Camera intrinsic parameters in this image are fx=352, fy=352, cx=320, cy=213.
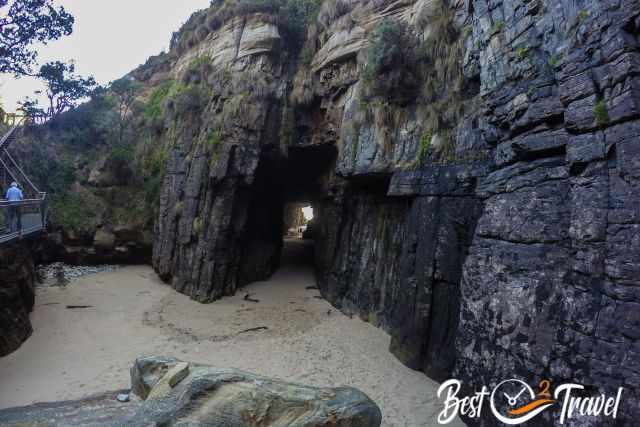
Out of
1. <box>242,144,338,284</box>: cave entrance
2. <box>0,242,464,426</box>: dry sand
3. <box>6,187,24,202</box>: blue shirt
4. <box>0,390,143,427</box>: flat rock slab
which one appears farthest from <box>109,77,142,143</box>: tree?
<box>0,390,143,427</box>: flat rock slab

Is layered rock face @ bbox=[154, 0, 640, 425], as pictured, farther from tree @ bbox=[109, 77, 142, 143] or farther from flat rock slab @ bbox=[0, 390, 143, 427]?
tree @ bbox=[109, 77, 142, 143]

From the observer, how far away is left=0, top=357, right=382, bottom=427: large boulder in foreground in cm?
486

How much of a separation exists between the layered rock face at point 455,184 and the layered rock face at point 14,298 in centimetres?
576

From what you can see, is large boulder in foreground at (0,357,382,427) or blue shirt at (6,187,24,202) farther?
blue shirt at (6,187,24,202)

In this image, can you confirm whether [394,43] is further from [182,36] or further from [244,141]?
[182,36]

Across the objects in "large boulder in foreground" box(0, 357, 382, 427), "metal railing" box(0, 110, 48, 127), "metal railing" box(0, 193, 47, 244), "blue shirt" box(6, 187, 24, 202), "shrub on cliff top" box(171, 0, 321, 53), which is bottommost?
"large boulder in foreground" box(0, 357, 382, 427)

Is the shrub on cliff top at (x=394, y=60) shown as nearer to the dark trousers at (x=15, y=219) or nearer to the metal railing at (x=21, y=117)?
the dark trousers at (x=15, y=219)

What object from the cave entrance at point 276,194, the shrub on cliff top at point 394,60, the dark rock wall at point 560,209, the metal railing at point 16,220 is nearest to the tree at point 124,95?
the cave entrance at point 276,194

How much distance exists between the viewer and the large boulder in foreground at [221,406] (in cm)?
486

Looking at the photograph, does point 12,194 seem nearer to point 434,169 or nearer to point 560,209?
point 434,169

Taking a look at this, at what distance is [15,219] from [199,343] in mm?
6253

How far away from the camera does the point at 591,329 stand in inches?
193

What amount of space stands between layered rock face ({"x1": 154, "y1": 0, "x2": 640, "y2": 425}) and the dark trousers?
7.26m

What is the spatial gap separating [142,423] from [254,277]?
13410 millimetres
